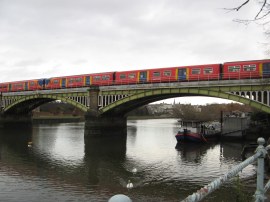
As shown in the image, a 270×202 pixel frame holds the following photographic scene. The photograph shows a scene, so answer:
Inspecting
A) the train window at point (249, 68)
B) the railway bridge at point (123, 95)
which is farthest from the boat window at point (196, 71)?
the train window at point (249, 68)

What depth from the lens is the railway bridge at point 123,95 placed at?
27.7m

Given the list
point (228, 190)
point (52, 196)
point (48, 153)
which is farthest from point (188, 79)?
point (52, 196)

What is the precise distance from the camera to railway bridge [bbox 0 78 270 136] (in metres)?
27.7

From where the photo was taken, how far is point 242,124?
129 feet

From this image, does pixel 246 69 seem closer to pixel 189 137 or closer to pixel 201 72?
pixel 201 72

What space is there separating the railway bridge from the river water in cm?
586

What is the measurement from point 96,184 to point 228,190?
271 inches

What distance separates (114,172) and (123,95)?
57.7 feet

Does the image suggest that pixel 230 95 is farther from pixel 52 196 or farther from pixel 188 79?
pixel 52 196

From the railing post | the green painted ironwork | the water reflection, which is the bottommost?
the water reflection

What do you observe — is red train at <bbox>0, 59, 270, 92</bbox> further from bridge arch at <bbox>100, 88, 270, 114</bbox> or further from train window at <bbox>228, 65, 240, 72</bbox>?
bridge arch at <bbox>100, 88, 270, 114</bbox>

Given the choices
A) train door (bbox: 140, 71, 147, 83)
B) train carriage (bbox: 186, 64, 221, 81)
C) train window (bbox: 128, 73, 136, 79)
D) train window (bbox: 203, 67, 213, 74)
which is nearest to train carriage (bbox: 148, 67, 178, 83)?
train door (bbox: 140, 71, 147, 83)

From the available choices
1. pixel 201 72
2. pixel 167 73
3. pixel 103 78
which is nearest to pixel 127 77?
pixel 103 78

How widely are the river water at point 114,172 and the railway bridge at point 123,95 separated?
5865 mm
